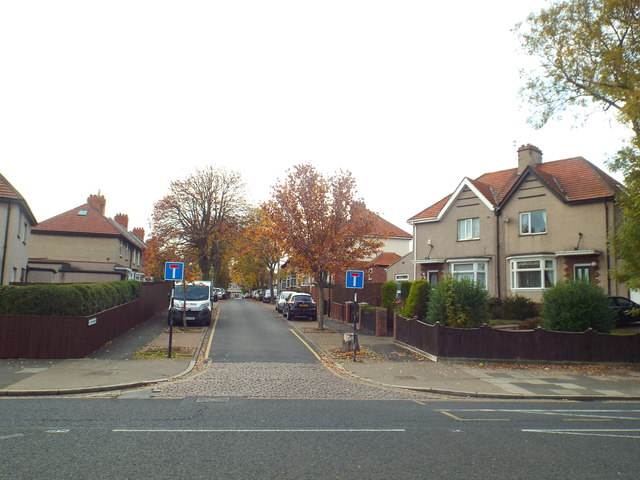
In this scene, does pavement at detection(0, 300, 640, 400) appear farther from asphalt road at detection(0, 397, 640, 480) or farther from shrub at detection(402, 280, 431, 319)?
shrub at detection(402, 280, 431, 319)

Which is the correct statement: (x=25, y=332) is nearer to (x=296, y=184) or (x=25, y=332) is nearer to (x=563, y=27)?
(x=296, y=184)

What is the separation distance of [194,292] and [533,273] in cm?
1824

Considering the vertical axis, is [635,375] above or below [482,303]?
below

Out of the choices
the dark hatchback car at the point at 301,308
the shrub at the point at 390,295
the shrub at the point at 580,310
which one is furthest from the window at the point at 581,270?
the dark hatchback car at the point at 301,308

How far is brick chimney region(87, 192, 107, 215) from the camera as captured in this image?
48037mm

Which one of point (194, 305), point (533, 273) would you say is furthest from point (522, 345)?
point (194, 305)

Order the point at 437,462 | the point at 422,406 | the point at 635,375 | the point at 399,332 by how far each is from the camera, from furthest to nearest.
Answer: the point at 399,332, the point at 635,375, the point at 422,406, the point at 437,462

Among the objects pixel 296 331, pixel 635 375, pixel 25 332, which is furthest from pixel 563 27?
pixel 25 332

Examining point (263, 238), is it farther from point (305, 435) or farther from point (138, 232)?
point (138, 232)

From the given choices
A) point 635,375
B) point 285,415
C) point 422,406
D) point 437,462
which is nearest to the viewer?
point 437,462

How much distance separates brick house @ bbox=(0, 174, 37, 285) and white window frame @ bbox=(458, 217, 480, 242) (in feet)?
79.7

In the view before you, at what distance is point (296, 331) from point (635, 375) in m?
14.3

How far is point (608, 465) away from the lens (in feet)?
20.6

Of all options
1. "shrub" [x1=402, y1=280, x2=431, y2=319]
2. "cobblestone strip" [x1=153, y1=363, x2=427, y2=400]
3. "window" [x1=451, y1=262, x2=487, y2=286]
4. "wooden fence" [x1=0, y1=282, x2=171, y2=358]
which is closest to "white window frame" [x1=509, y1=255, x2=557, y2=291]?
"window" [x1=451, y1=262, x2=487, y2=286]
